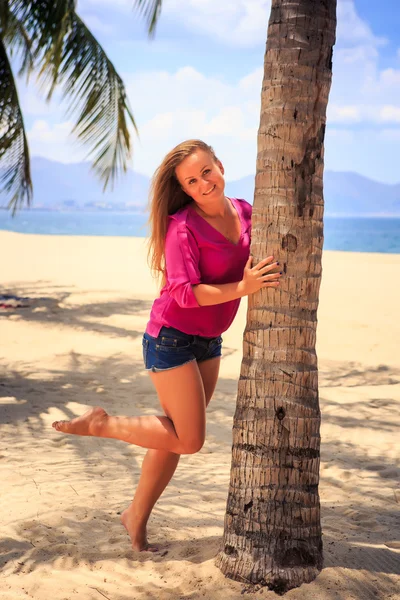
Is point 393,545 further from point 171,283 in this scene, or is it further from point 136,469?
point 136,469

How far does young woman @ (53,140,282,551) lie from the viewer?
9.72 feet

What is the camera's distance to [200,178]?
3008 millimetres

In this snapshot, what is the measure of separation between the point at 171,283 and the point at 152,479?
1069 millimetres

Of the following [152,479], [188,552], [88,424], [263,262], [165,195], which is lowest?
[188,552]

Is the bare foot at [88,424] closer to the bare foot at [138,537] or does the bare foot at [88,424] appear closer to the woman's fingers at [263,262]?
the bare foot at [138,537]

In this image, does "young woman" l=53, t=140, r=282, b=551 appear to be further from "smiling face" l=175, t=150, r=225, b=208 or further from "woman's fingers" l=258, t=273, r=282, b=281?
"woman's fingers" l=258, t=273, r=282, b=281

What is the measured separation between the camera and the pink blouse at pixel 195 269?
2857 millimetres

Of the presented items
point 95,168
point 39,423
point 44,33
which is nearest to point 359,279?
point 95,168

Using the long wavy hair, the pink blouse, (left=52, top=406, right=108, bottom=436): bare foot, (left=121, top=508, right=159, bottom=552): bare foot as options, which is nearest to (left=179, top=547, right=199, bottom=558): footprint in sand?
(left=121, top=508, right=159, bottom=552): bare foot

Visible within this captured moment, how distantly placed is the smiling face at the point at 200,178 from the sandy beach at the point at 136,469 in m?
1.69

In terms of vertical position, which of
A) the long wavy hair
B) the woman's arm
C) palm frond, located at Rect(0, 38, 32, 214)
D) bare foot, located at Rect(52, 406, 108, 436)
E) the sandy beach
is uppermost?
palm frond, located at Rect(0, 38, 32, 214)

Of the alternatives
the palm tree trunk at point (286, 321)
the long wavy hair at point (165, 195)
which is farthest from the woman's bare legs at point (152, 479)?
the long wavy hair at point (165, 195)

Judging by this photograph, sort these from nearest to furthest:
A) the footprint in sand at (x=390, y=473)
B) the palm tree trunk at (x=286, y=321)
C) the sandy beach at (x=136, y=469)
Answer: the palm tree trunk at (x=286, y=321) → the sandy beach at (x=136, y=469) → the footprint in sand at (x=390, y=473)

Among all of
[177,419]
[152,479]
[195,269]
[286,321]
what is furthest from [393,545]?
[195,269]
